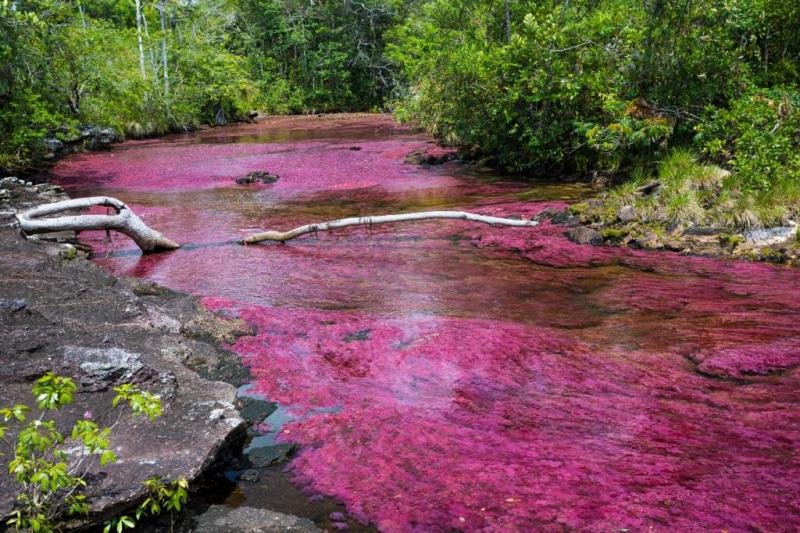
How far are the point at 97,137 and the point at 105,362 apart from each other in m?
24.5

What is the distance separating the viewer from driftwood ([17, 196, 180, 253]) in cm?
999

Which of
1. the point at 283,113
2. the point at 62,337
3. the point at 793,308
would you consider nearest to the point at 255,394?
the point at 62,337

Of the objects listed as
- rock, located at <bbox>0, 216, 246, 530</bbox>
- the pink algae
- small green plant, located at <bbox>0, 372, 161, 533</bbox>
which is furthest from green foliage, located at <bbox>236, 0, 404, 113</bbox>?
small green plant, located at <bbox>0, 372, 161, 533</bbox>

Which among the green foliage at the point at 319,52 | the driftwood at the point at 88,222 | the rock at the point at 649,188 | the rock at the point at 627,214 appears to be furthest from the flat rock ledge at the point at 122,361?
the green foliage at the point at 319,52

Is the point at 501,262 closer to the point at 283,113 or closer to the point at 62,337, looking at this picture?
the point at 62,337

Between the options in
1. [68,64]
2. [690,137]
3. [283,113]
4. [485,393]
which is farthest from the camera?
[283,113]

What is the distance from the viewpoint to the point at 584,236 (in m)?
10.8

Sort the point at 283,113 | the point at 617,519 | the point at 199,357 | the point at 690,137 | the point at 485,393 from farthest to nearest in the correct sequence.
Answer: the point at 283,113
the point at 690,137
the point at 199,357
the point at 485,393
the point at 617,519

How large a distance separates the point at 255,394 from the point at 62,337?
1.77 m

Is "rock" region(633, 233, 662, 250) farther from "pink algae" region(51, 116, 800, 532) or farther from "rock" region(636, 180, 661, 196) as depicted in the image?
"rock" region(636, 180, 661, 196)

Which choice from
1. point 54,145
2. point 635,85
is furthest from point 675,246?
point 54,145

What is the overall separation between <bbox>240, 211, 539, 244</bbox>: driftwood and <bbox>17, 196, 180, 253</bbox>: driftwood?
64.6 inches

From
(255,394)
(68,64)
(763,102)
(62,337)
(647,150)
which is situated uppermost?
(68,64)

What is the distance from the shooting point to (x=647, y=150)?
1374 centimetres
